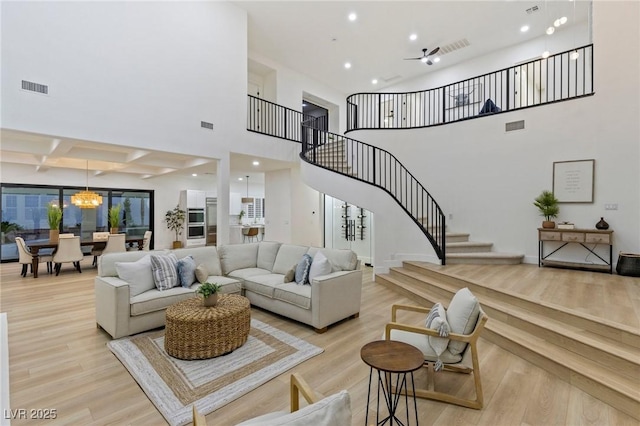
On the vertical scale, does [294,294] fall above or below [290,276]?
below

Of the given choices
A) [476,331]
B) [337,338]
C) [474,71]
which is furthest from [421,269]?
[474,71]

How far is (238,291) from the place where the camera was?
4.39m

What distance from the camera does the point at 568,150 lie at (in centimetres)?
548

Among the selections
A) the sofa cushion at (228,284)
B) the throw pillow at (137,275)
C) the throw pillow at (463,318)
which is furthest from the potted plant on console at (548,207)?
the throw pillow at (137,275)

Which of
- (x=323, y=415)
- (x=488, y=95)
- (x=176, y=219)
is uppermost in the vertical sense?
(x=488, y=95)

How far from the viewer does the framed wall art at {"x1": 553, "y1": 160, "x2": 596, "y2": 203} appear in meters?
5.25

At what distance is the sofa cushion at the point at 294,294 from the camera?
12.1ft

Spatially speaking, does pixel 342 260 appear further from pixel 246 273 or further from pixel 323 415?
pixel 323 415

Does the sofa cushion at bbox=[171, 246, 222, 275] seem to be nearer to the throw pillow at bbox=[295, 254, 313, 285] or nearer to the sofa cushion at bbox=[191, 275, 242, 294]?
the sofa cushion at bbox=[191, 275, 242, 294]

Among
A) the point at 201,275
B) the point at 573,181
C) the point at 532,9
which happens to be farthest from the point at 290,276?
the point at 532,9

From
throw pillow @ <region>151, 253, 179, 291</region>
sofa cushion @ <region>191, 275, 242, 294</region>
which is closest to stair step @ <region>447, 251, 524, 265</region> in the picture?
sofa cushion @ <region>191, 275, 242, 294</region>

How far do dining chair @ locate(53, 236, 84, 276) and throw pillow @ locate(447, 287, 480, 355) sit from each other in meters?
8.12

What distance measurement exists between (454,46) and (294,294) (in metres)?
8.23

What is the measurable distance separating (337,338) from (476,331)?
174 centimetres
